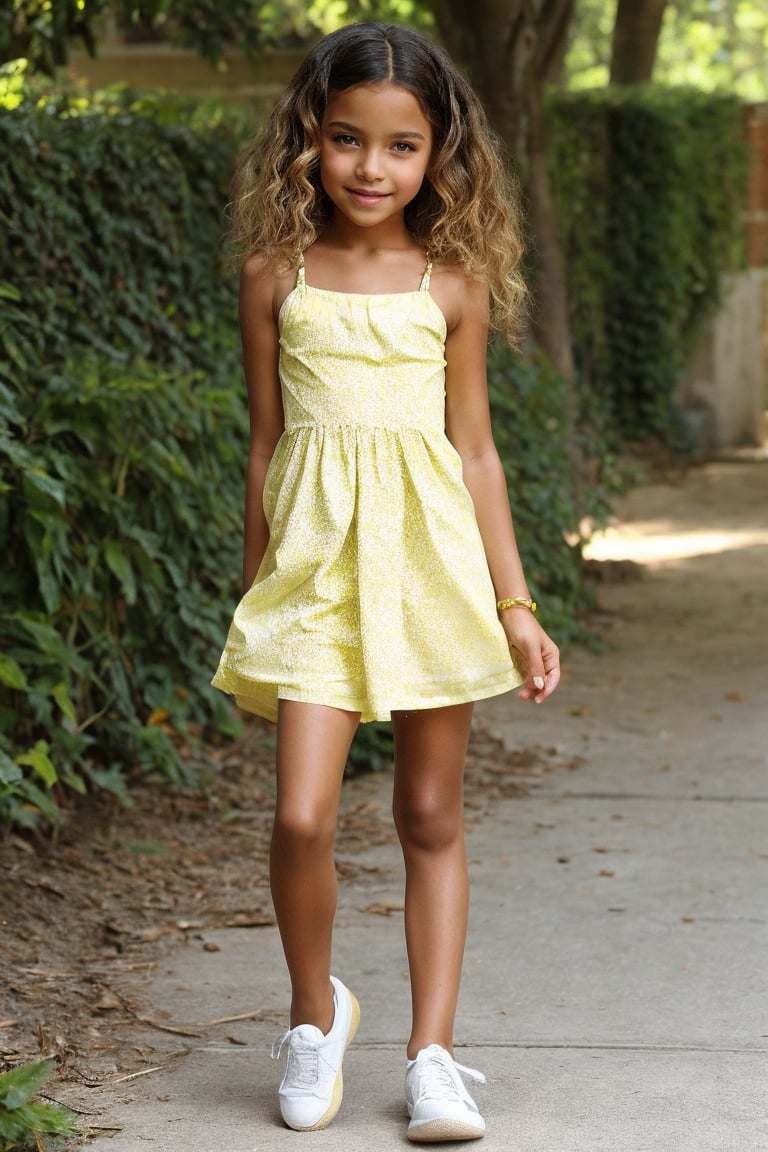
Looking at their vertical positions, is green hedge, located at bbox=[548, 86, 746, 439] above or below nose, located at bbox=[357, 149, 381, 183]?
below

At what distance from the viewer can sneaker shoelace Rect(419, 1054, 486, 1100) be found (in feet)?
9.22

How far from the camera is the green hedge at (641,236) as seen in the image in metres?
14.6

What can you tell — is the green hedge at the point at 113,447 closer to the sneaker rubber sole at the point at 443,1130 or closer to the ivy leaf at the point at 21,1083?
the ivy leaf at the point at 21,1083

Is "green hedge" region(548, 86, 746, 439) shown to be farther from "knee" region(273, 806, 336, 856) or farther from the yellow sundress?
"knee" region(273, 806, 336, 856)

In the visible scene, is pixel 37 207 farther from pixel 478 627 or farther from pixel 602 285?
pixel 602 285

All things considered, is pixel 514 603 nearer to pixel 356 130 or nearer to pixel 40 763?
pixel 356 130

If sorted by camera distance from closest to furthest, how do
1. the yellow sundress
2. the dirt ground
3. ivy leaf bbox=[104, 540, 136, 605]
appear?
1. the yellow sundress
2. the dirt ground
3. ivy leaf bbox=[104, 540, 136, 605]

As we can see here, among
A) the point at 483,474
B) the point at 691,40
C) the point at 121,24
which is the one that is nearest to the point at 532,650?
the point at 483,474

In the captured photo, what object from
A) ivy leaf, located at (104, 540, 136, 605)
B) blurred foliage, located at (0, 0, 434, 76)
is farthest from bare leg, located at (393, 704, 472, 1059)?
blurred foliage, located at (0, 0, 434, 76)

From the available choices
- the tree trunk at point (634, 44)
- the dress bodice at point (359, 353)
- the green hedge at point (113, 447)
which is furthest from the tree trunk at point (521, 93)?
the tree trunk at point (634, 44)

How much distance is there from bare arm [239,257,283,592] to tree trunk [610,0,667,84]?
45.0 feet

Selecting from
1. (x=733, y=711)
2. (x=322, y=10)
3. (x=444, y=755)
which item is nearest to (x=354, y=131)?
(x=444, y=755)

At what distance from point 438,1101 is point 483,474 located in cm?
113

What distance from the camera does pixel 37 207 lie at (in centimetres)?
520
